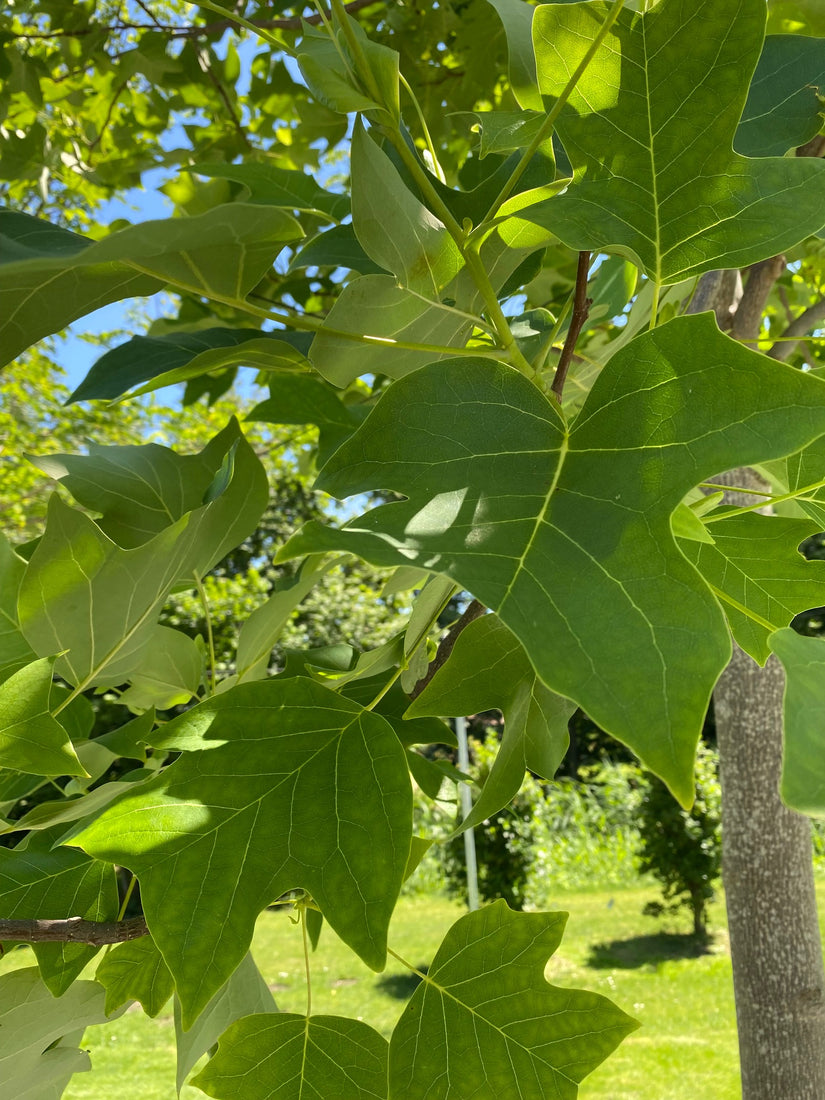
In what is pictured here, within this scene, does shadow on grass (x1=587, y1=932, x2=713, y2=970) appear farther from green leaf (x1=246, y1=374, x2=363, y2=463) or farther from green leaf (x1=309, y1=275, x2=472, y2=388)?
green leaf (x1=309, y1=275, x2=472, y2=388)

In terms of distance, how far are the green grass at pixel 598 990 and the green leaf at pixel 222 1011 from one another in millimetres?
3259

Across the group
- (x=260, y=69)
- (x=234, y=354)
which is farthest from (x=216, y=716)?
(x=260, y=69)

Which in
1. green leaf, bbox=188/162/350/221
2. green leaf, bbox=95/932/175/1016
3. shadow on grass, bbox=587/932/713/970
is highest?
green leaf, bbox=188/162/350/221

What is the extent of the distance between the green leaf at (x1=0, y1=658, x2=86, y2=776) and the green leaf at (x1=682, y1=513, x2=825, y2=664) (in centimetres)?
32

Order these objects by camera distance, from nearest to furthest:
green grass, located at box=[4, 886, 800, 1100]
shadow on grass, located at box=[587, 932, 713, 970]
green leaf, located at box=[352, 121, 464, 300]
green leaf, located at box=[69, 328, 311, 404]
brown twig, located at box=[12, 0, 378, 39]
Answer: green leaf, located at box=[352, 121, 464, 300], green leaf, located at box=[69, 328, 311, 404], brown twig, located at box=[12, 0, 378, 39], green grass, located at box=[4, 886, 800, 1100], shadow on grass, located at box=[587, 932, 713, 970]

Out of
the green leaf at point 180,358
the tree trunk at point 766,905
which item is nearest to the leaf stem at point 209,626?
the green leaf at point 180,358

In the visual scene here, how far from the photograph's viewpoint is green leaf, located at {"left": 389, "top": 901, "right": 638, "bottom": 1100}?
46 cm

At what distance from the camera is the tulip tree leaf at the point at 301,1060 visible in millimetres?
486

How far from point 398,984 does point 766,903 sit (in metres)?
3.76

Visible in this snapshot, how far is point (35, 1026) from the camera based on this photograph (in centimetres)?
50

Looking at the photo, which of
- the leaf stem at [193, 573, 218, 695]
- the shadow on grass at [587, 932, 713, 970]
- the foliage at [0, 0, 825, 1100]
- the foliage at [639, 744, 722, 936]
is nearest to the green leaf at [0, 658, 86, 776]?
the foliage at [0, 0, 825, 1100]

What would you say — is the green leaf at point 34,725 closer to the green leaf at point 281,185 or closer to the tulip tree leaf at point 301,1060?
the tulip tree leaf at point 301,1060

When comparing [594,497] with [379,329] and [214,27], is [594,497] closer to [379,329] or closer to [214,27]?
[379,329]

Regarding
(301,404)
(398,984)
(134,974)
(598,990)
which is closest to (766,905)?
(301,404)
